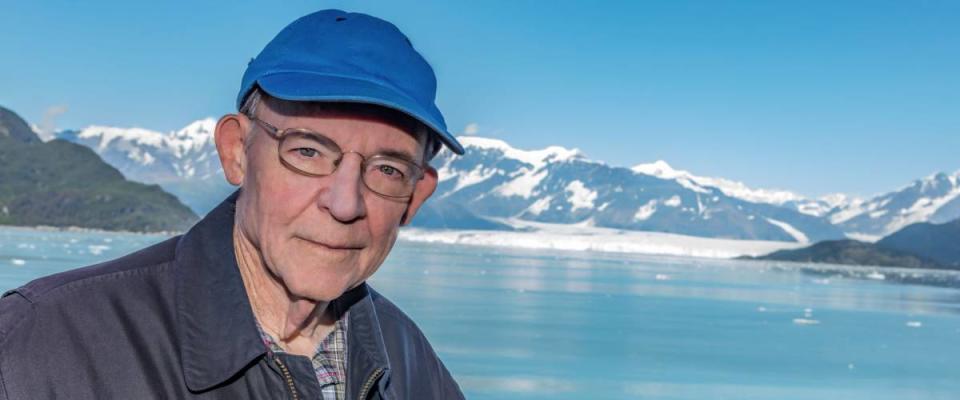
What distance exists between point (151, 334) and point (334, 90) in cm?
29

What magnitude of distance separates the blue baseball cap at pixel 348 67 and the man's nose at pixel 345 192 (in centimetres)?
9

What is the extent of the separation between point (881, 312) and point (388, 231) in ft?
83.5

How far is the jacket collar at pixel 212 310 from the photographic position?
3.25 feet

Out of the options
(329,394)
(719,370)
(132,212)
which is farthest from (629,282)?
(132,212)

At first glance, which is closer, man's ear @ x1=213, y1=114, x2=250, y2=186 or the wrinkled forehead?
the wrinkled forehead

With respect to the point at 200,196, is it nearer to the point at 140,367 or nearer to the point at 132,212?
the point at 132,212

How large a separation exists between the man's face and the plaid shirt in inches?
5.0

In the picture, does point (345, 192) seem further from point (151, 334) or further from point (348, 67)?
point (151, 334)

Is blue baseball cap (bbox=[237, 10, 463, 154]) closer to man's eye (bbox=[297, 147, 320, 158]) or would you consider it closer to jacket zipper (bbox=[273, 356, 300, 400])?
man's eye (bbox=[297, 147, 320, 158])

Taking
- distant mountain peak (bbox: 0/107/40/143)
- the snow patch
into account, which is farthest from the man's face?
distant mountain peak (bbox: 0/107/40/143)

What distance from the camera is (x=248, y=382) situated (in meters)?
→ 1.03

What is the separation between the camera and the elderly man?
0.95m

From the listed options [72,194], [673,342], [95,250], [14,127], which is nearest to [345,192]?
[673,342]

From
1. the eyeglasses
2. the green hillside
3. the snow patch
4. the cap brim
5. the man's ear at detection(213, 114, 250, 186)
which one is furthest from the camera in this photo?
the snow patch
